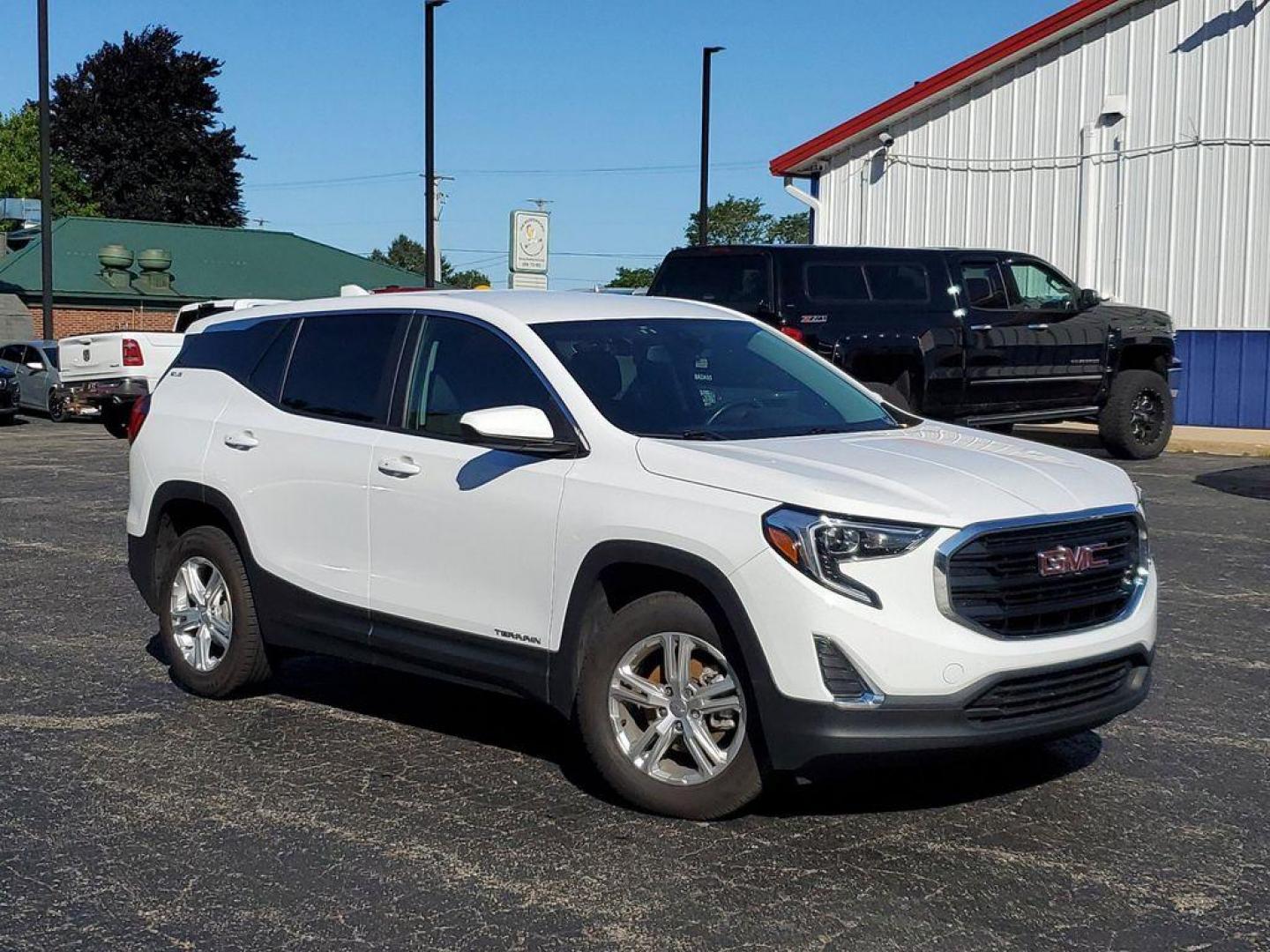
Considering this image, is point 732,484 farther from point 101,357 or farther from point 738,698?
point 101,357

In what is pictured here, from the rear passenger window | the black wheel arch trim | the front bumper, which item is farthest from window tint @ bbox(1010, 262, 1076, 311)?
the front bumper

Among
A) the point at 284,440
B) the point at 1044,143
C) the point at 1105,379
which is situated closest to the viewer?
the point at 284,440

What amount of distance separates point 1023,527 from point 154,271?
41.3m

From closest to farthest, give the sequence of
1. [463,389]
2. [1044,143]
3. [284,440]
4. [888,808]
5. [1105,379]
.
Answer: [888,808]
[463,389]
[284,440]
[1105,379]
[1044,143]

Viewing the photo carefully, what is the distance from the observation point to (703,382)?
627 cm

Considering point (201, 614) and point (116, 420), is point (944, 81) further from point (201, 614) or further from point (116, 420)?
point (201, 614)

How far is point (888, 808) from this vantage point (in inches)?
218

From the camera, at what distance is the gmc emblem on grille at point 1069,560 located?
5.09 metres

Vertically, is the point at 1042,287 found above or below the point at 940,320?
above

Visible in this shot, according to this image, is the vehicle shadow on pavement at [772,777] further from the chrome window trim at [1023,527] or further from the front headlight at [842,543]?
the front headlight at [842,543]

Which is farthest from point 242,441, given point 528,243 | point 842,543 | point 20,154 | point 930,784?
point 20,154

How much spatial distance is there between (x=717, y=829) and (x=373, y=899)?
117cm

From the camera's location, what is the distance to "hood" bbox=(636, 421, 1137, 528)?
4957 mm

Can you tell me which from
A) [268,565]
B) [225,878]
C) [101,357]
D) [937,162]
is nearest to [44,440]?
[101,357]
